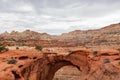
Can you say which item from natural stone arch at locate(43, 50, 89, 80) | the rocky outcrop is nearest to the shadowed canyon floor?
natural stone arch at locate(43, 50, 89, 80)

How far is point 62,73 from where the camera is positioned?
2354 inches

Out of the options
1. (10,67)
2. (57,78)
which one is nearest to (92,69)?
(10,67)

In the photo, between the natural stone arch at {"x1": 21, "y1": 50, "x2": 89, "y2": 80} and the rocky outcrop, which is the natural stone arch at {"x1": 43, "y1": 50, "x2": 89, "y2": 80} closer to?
the natural stone arch at {"x1": 21, "y1": 50, "x2": 89, "y2": 80}

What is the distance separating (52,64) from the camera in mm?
36094

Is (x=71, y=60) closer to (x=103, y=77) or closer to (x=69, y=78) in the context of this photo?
(x=103, y=77)

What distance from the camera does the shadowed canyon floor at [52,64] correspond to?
20.5 metres

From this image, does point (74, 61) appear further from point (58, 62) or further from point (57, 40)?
point (57, 40)

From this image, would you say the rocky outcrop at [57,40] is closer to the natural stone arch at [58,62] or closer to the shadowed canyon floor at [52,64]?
the natural stone arch at [58,62]

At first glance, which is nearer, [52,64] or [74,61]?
[74,61]

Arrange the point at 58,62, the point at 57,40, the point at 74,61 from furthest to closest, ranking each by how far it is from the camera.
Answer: the point at 57,40, the point at 58,62, the point at 74,61

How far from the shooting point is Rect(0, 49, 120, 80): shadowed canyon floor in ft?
67.2

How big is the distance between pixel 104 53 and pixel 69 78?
22.8m

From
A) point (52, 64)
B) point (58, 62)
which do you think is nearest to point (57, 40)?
point (58, 62)

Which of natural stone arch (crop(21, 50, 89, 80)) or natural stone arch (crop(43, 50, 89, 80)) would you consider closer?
natural stone arch (crop(21, 50, 89, 80))
